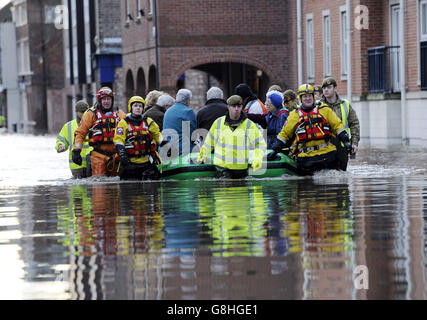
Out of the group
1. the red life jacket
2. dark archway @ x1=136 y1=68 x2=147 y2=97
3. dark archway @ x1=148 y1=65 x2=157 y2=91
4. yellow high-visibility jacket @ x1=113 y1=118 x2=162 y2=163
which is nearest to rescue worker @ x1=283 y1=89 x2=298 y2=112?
the red life jacket

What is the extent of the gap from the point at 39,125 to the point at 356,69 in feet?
159

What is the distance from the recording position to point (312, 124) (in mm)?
17500

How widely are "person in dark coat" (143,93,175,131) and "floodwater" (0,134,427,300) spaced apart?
4.83ft

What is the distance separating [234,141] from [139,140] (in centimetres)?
150

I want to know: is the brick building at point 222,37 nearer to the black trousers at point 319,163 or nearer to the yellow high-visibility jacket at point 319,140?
the black trousers at point 319,163

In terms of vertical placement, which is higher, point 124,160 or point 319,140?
point 319,140

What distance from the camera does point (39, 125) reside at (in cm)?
7781

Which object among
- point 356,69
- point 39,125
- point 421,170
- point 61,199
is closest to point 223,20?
point 356,69

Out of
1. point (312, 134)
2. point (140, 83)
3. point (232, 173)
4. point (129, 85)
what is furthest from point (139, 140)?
point (129, 85)

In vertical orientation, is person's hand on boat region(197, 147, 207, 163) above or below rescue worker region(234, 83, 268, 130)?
below

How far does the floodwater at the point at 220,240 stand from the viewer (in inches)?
309

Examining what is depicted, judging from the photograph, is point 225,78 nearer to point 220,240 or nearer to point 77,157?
point 77,157

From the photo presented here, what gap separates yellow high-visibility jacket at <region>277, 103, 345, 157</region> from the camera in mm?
17625

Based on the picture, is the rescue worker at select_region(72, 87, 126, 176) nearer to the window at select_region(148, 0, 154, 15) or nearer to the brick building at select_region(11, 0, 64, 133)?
the window at select_region(148, 0, 154, 15)
